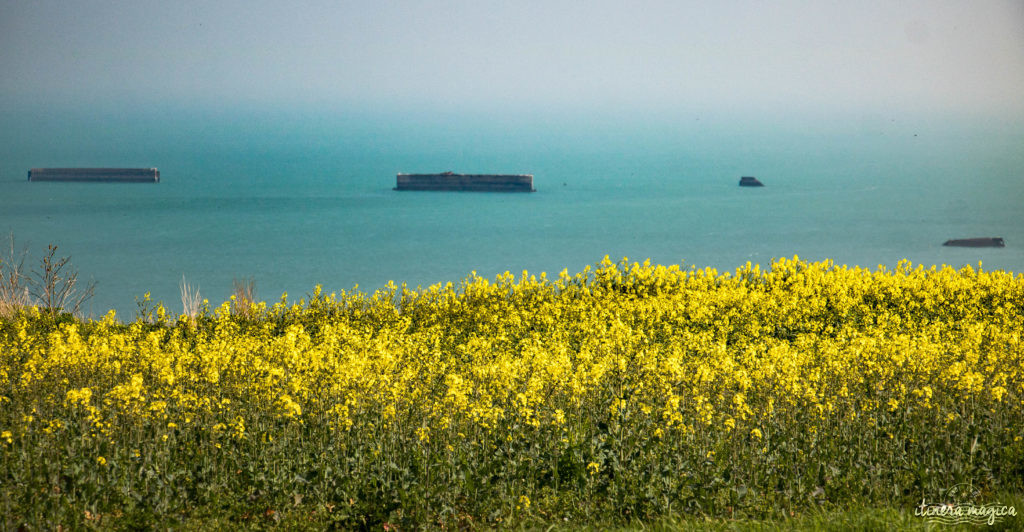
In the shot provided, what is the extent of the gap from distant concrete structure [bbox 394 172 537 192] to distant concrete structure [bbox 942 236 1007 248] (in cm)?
3607

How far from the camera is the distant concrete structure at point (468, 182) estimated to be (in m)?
69.3

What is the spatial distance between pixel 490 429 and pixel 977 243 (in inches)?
1879

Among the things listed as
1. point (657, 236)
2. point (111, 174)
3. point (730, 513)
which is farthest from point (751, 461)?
point (111, 174)

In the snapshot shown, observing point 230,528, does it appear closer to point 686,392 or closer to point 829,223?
point 686,392

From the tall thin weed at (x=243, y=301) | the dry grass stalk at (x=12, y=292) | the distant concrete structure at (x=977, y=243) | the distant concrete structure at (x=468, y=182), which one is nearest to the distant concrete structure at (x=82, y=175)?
the distant concrete structure at (x=468, y=182)

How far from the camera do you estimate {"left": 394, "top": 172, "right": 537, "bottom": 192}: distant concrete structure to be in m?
69.3

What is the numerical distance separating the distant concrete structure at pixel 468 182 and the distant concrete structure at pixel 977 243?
3607 cm

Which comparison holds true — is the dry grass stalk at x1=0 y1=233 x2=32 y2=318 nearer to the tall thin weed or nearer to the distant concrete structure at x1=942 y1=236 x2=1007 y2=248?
the tall thin weed

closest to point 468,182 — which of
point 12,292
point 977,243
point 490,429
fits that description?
point 977,243

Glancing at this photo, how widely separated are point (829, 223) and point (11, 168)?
8862cm

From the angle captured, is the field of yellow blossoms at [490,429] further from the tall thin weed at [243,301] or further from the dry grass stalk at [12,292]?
the dry grass stalk at [12,292]

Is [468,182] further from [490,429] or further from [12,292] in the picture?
[490,429]

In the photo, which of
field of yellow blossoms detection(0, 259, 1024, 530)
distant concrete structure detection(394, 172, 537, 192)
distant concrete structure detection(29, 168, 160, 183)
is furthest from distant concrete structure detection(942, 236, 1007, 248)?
distant concrete structure detection(29, 168, 160, 183)

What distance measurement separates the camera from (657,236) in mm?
47125
